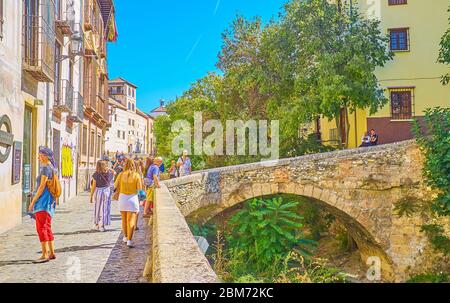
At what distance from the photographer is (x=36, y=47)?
10.6 meters

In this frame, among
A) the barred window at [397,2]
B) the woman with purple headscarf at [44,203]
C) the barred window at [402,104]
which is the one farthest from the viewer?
the barred window at [397,2]

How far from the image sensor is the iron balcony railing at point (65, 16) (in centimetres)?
1406

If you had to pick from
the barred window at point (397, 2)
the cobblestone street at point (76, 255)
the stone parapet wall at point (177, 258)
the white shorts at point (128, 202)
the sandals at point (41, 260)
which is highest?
the barred window at point (397, 2)

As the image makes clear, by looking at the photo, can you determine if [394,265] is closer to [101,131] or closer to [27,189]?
[27,189]

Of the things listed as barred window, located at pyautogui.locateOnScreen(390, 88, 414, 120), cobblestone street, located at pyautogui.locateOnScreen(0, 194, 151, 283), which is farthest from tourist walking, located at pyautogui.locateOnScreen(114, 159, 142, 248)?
barred window, located at pyautogui.locateOnScreen(390, 88, 414, 120)

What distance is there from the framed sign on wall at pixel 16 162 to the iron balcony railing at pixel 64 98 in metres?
4.04

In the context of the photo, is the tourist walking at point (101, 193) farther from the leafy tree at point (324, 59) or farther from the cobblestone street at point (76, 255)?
the leafy tree at point (324, 59)

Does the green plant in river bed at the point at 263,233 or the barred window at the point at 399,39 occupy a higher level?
the barred window at the point at 399,39

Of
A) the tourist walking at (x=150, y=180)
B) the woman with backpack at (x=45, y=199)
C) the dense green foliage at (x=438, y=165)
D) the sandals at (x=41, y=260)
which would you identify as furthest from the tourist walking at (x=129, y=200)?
the dense green foliage at (x=438, y=165)

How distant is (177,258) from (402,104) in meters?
20.9

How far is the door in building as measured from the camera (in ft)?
34.9

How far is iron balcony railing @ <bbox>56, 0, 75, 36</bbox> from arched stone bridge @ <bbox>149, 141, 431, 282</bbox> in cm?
644

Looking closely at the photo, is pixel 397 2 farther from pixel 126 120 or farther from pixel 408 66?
pixel 126 120
